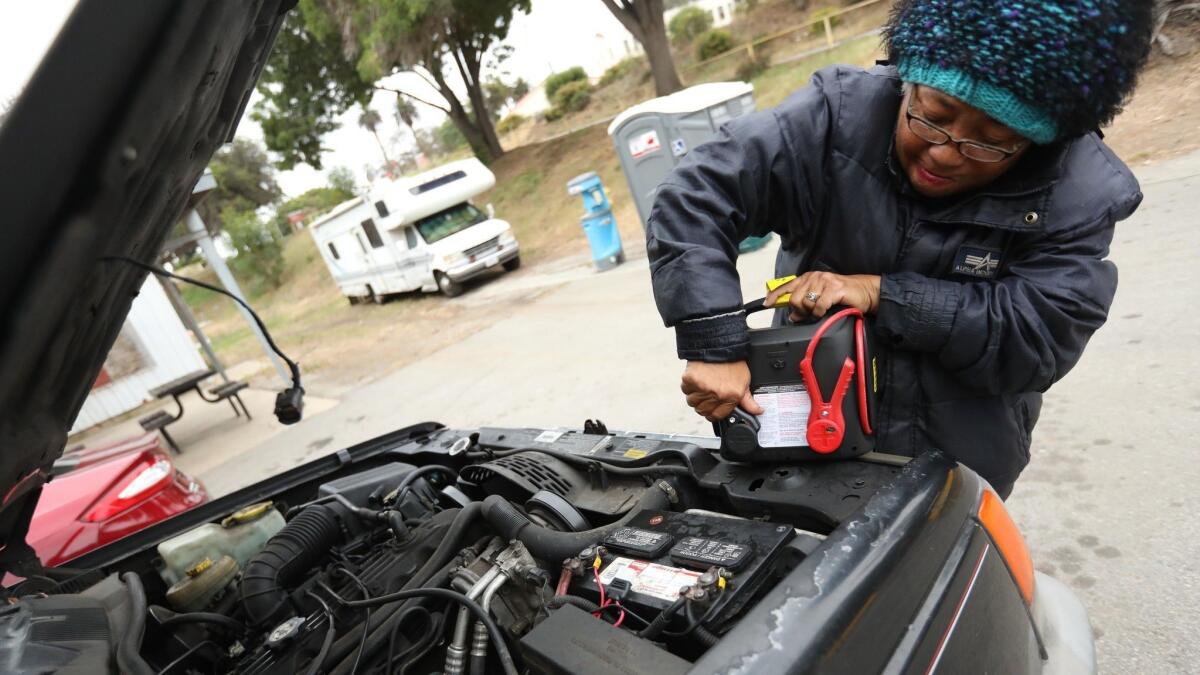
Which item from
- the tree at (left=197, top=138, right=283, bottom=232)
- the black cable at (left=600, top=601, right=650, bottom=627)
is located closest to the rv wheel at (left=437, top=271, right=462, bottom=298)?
the black cable at (left=600, top=601, right=650, bottom=627)

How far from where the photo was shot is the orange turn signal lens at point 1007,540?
4.38 feet

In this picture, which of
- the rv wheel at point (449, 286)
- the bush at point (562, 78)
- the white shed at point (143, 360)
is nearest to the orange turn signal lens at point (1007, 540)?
the white shed at point (143, 360)

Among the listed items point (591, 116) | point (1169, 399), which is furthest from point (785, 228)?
point (591, 116)

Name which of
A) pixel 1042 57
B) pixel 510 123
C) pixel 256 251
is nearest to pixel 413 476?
pixel 1042 57

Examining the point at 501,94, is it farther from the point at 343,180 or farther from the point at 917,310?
the point at 917,310

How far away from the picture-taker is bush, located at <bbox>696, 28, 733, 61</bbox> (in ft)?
78.4

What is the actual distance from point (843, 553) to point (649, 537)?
0.41m

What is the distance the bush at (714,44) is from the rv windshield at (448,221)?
1453 cm

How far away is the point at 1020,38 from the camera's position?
3.79ft

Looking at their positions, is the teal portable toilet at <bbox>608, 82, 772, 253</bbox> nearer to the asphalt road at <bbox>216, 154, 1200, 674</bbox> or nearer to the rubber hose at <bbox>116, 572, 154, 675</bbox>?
the asphalt road at <bbox>216, 154, 1200, 674</bbox>

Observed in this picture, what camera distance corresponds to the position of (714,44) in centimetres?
2397

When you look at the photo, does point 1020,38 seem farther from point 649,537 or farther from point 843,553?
point 649,537

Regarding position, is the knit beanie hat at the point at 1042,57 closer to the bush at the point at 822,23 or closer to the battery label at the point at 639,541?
the battery label at the point at 639,541

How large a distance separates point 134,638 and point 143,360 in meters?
10.5
